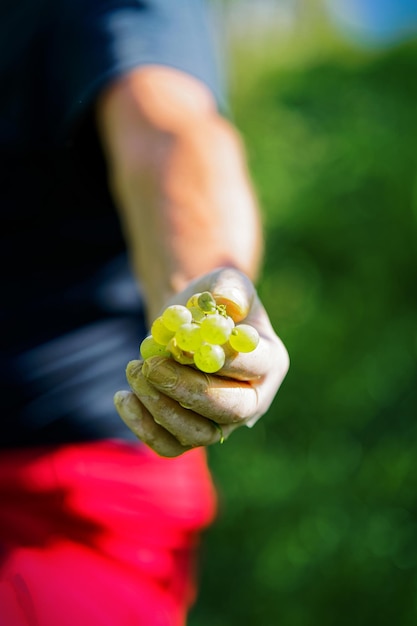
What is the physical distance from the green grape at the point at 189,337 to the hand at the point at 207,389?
36 millimetres

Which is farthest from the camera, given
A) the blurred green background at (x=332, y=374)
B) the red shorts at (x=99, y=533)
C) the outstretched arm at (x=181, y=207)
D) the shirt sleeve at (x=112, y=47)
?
the blurred green background at (x=332, y=374)

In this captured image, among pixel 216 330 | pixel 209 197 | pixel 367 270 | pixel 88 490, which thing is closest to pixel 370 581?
pixel 367 270

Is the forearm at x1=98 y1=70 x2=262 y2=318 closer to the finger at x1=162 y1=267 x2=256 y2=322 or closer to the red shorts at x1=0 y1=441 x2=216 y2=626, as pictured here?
the finger at x1=162 y1=267 x2=256 y2=322

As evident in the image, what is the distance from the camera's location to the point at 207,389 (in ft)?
3.06

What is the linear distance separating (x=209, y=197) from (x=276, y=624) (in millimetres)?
2149

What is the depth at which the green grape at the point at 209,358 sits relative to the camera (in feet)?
2.95

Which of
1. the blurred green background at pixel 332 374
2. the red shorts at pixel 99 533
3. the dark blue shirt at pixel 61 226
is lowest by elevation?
the blurred green background at pixel 332 374

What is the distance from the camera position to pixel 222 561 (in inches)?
124

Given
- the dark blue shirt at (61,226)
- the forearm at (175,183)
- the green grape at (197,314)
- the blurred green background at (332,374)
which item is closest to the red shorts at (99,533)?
the dark blue shirt at (61,226)

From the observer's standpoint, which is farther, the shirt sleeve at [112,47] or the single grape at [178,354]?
the shirt sleeve at [112,47]

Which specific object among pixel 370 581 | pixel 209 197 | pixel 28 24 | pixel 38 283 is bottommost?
pixel 370 581

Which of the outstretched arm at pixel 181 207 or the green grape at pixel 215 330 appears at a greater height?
the green grape at pixel 215 330

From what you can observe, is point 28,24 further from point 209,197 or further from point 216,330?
point 216,330

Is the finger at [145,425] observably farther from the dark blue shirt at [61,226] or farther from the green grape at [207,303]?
the dark blue shirt at [61,226]
